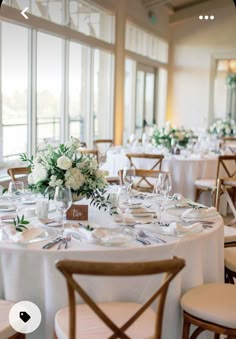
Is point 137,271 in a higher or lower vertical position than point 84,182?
lower

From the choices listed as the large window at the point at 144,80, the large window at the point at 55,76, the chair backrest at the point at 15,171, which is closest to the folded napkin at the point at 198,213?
the chair backrest at the point at 15,171

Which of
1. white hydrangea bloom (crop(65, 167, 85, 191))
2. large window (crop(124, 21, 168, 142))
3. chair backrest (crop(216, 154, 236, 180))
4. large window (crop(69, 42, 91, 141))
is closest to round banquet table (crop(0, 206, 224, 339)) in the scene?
white hydrangea bloom (crop(65, 167, 85, 191))

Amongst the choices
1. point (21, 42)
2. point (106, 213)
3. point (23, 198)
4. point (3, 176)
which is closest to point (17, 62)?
point (21, 42)

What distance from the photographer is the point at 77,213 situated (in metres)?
3.16

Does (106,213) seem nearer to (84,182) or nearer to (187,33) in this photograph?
(84,182)

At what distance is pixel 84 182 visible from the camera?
3.09 meters

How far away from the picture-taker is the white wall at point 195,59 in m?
12.4

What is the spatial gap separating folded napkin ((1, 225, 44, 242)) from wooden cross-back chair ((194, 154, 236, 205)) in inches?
152

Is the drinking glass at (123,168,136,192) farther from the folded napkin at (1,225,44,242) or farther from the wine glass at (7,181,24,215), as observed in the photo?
the folded napkin at (1,225,44,242)

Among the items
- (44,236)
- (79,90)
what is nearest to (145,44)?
(79,90)

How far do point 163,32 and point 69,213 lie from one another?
10.0 meters

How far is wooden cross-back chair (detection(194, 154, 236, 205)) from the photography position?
6426 mm
